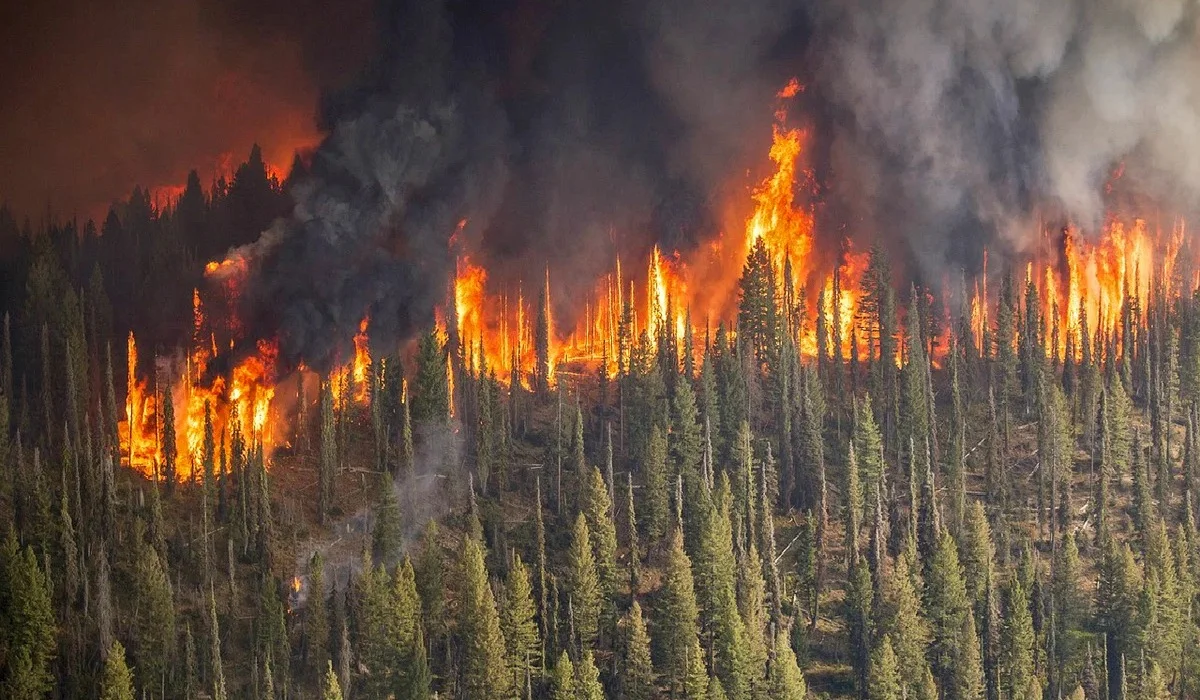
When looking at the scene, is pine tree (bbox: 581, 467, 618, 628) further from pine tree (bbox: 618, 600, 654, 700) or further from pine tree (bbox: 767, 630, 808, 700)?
pine tree (bbox: 767, 630, 808, 700)

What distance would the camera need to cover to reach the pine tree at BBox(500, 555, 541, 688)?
172 m

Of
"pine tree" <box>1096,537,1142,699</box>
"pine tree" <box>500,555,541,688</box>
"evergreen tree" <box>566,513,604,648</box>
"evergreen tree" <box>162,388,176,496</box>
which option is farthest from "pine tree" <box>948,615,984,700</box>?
"evergreen tree" <box>162,388,176,496</box>

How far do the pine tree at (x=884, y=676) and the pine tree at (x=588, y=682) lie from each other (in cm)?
2432

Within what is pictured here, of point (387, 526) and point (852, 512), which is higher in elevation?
point (387, 526)

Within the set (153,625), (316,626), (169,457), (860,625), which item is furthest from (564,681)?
(169,457)

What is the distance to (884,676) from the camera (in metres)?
178

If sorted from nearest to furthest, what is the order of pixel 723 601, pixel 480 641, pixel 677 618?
pixel 480 641
pixel 677 618
pixel 723 601

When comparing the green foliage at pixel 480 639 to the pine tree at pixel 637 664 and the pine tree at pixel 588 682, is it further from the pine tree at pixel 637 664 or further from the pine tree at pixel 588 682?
the pine tree at pixel 637 664

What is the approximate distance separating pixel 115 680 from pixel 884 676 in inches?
2520

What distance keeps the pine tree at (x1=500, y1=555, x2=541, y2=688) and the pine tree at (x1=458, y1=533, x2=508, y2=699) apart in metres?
1.48

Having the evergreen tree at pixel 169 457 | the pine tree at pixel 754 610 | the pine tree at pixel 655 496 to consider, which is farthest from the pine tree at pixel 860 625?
the evergreen tree at pixel 169 457

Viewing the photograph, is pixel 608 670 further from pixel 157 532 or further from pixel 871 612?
pixel 157 532

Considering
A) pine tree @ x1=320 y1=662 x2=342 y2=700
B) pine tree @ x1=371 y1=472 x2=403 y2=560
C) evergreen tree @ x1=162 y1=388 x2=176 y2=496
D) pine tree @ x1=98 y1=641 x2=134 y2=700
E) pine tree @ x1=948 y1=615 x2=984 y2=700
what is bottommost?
pine tree @ x1=948 y1=615 x2=984 y2=700

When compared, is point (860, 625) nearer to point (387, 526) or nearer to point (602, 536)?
point (602, 536)
